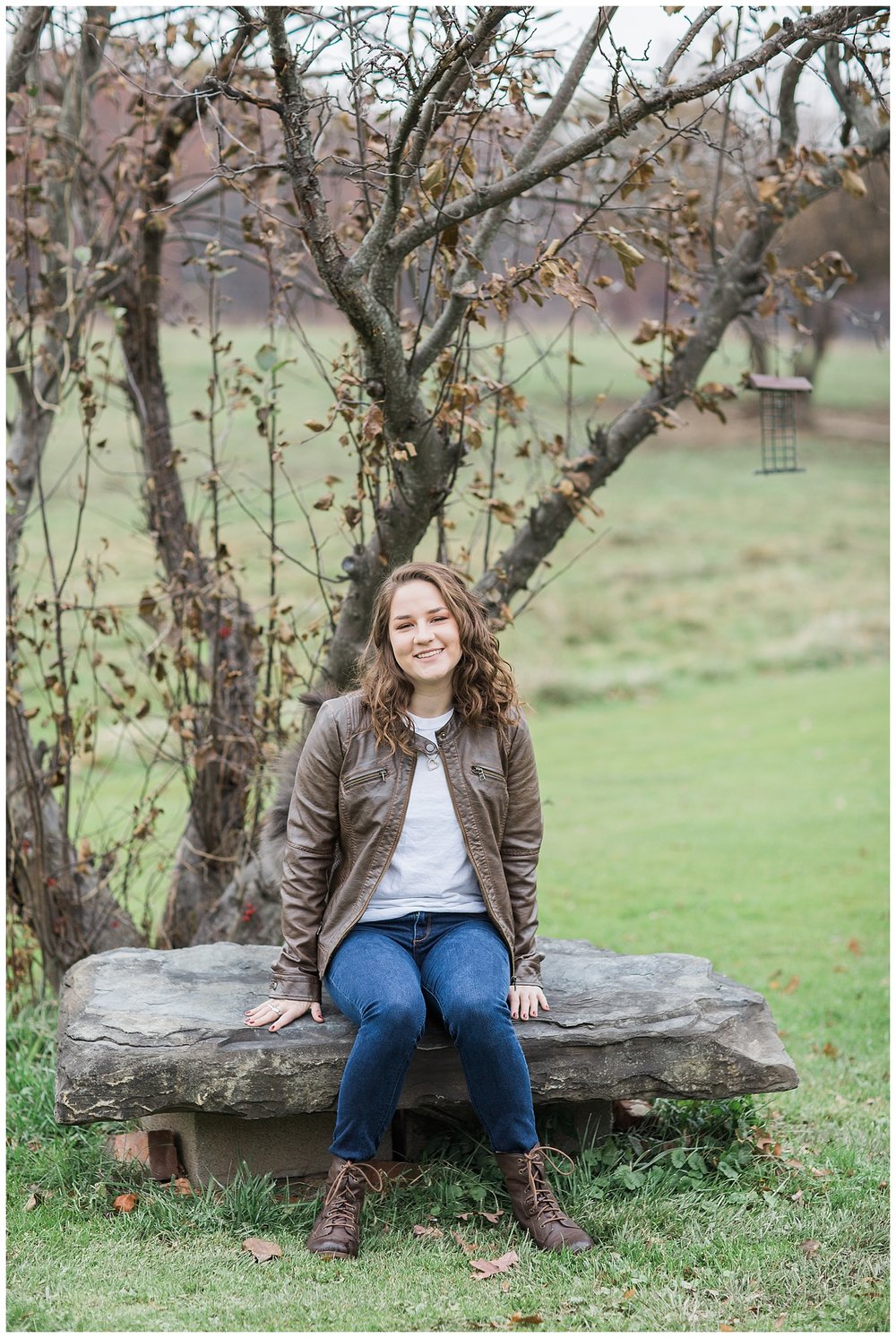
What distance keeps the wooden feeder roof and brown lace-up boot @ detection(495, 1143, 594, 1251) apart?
2.83 metres

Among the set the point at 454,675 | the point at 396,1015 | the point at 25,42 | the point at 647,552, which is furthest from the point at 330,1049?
the point at 647,552

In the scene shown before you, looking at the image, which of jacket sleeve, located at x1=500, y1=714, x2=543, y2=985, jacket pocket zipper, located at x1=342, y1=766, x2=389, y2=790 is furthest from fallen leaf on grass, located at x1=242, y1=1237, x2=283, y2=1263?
jacket pocket zipper, located at x1=342, y1=766, x2=389, y2=790

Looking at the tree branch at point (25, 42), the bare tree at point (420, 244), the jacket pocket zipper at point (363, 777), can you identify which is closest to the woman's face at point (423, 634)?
the jacket pocket zipper at point (363, 777)

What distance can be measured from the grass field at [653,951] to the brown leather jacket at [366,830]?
667mm

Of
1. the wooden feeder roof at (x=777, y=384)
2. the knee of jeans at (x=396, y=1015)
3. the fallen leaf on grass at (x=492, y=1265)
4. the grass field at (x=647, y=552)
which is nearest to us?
the fallen leaf on grass at (x=492, y=1265)

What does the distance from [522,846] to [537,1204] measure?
938 mm

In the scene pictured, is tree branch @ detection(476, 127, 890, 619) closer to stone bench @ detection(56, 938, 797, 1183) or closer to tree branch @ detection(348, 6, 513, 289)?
tree branch @ detection(348, 6, 513, 289)

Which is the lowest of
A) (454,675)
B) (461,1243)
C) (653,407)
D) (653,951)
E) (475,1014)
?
(653,951)

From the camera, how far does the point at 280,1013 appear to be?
3.42m

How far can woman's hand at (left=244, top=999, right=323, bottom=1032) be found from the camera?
3377mm

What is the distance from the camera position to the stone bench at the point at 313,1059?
3.27 meters

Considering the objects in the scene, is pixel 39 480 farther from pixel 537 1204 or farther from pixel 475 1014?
pixel 537 1204

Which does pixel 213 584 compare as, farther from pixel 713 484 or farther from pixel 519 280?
pixel 713 484

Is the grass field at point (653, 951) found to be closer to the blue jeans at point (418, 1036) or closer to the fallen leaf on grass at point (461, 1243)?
the fallen leaf on grass at point (461, 1243)
